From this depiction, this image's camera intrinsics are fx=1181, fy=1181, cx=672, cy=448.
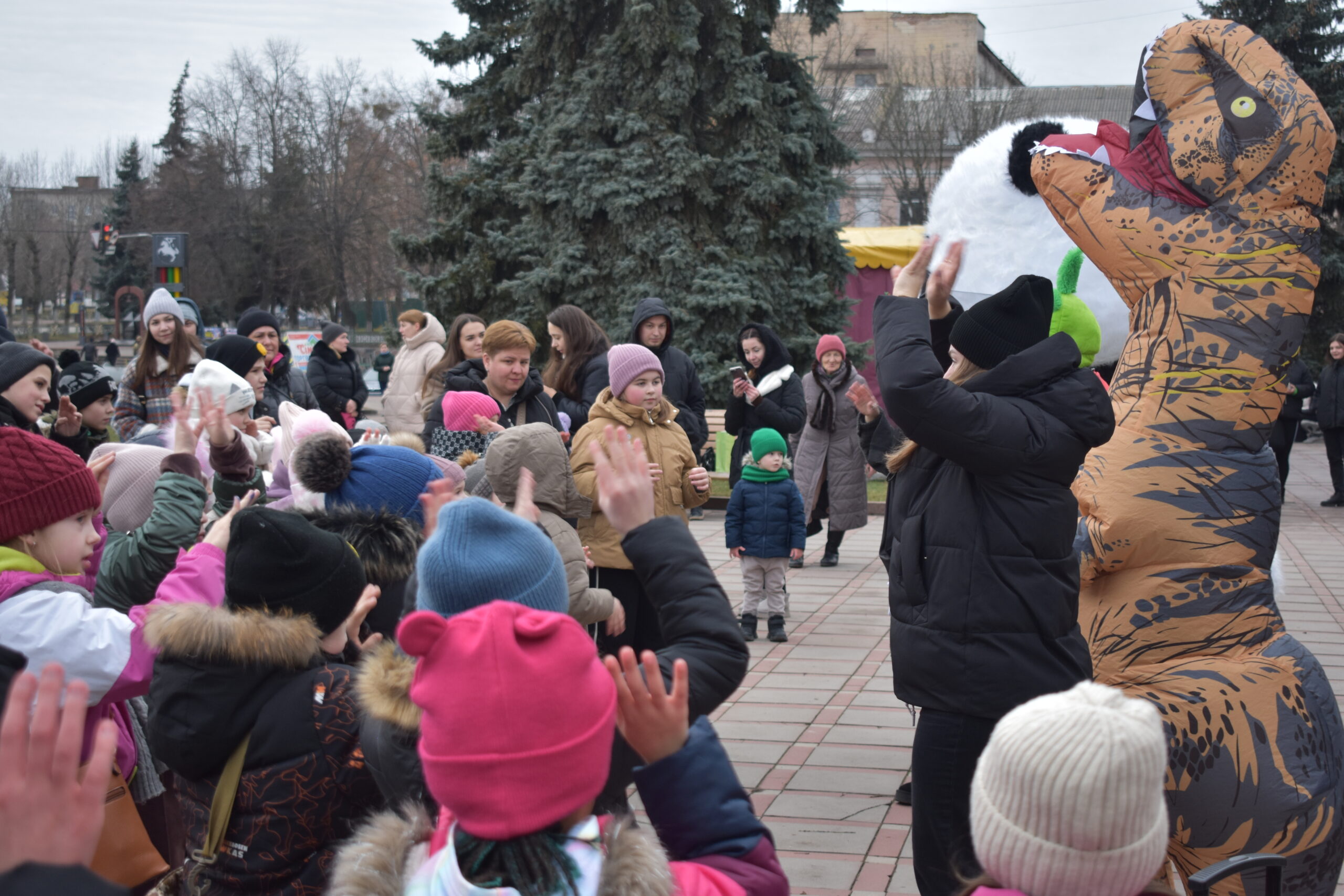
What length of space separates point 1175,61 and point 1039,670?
201 centimetres

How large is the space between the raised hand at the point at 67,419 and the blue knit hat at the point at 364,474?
307 cm

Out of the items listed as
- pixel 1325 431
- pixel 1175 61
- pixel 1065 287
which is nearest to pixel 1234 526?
pixel 1065 287

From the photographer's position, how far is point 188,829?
2.53m

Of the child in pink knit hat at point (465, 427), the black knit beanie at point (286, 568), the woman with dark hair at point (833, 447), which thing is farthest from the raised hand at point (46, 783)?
the woman with dark hair at point (833, 447)

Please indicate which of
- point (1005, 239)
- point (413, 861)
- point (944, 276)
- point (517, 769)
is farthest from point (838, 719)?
point (517, 769)

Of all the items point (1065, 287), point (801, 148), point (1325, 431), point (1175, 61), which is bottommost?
point (1325, 431)

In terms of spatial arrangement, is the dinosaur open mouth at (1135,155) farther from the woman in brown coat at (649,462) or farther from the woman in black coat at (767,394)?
the woman in black coat at (767,394)

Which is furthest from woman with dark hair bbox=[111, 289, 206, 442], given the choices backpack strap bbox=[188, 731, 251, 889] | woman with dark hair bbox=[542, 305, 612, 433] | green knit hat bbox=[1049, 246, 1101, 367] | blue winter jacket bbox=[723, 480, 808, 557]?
green knit hat bbox=[1049, 246, 1101, 367]

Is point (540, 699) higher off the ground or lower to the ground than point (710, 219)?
lower

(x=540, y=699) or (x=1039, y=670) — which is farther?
(x=1039, y=670)

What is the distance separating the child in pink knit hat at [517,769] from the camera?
1598mm

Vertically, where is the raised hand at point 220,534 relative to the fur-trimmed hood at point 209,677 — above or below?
above

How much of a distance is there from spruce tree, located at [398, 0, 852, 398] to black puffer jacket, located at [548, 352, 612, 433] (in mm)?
7445

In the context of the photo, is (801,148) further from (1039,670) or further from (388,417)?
(1039,670)
